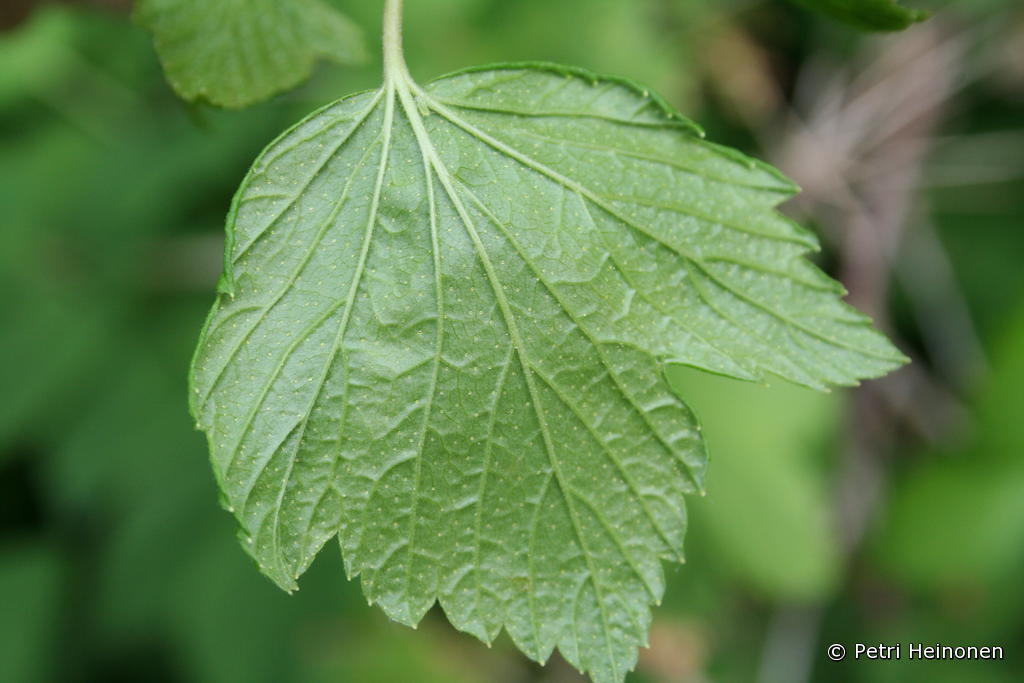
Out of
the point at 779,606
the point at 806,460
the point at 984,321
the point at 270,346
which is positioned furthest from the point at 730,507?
the point at 270,346

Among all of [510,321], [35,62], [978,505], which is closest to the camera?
[510,321]

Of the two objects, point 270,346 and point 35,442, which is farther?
point 35,442

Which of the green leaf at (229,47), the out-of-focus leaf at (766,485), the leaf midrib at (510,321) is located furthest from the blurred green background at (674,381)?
the leaf midrib at (510,321)

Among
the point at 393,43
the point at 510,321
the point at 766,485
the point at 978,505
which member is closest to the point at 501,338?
the point at 510,321

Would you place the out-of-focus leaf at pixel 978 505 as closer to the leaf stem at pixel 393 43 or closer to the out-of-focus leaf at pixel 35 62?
the leaf stem at pixel 393 43

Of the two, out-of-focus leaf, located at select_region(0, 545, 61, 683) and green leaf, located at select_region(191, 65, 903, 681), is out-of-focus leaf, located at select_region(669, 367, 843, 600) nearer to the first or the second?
green leaf, located at select_region(191, 65, 903, 681)

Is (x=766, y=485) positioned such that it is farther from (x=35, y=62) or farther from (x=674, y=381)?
(x=35, y=62)

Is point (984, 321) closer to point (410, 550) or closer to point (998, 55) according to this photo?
point (998, 55)
